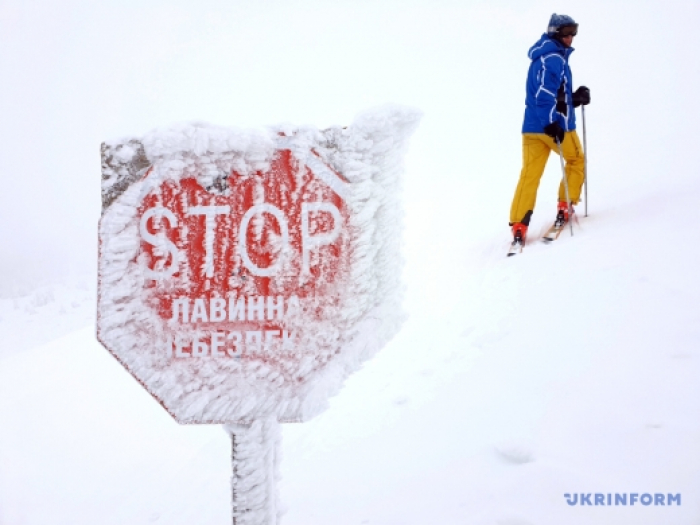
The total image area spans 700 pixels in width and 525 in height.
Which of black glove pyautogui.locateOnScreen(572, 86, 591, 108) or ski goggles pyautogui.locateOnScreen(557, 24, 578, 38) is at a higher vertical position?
ski goggles pyautogui.locateOnScreen(557, 24, 578, 38)

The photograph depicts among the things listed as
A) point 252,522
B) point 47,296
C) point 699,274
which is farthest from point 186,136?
point 47,296

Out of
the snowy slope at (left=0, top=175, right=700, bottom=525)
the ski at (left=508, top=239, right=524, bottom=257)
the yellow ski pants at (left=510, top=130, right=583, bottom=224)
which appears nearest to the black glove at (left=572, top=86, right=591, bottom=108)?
the yellow ski pants at (left=510, top=130, right=583, bottom=224)

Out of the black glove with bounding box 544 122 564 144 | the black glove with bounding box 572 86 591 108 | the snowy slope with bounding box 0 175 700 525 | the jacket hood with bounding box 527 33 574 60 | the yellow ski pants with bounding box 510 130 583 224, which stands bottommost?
the snowy slope with bounding box 0 175 700 525

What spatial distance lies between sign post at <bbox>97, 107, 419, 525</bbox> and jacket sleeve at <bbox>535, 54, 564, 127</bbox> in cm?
Answer: 264

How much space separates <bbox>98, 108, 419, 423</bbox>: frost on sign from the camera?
78 centimetres

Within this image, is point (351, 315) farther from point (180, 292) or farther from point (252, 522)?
point (252, 522)

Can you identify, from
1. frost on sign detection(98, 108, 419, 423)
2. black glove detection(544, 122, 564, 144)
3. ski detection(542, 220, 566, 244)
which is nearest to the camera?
frost on sign detection(98, 108, 419, 423)

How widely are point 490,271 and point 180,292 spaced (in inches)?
92.9

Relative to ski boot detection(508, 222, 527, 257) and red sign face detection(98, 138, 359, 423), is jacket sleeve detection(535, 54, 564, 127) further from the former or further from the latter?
red sign face detection(98, 138, 359, 423)

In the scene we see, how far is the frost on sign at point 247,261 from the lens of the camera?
0.78 meters

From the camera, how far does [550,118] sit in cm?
299

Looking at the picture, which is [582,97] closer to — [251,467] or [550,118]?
[550,118]

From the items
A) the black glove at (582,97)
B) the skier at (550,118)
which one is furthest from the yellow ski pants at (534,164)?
the black glove at (582,97)

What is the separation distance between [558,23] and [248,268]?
320cm
